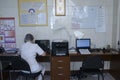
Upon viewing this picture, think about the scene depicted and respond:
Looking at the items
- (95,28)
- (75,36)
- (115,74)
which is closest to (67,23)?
(75,36)

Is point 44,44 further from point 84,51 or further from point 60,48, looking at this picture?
point 84,51

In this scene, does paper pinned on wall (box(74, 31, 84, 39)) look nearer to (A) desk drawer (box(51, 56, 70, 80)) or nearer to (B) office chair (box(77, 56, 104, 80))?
(A) desk drawer (box(51, 56, 70, 80))

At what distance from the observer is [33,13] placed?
4.35 metres

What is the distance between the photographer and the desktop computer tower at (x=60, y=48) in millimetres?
3902

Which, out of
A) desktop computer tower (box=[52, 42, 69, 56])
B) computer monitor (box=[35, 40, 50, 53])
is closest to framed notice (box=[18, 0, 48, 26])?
computer monitor (box=[35, 40, 50, 53])

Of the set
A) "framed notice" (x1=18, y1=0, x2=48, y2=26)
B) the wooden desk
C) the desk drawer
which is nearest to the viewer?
the desk drawer

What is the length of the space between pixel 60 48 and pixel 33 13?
109 centimetres

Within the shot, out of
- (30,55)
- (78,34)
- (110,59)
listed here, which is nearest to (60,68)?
(30,55)

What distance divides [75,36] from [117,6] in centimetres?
117

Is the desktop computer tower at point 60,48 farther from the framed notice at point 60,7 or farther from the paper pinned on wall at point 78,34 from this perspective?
the framed notice at point 60,7

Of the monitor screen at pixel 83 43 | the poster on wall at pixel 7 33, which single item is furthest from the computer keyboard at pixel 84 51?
the poster on wall at pixel 7 33

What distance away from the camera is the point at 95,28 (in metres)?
4.48

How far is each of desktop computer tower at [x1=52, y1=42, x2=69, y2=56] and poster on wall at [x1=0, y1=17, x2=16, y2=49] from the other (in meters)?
1.11

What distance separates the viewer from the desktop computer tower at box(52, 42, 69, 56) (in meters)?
3.90
